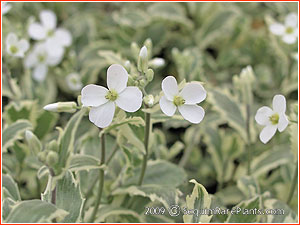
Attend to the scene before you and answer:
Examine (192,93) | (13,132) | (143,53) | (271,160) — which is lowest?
(271,160)

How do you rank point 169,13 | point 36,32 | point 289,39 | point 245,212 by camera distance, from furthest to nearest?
1. point 169,13
2. point 36,32
3. point 289,39
4. point 245,212

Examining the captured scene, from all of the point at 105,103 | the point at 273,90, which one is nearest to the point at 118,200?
the point at 105,103

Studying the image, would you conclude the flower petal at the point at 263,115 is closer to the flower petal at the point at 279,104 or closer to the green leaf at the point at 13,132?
the flower petal at the point at 279,104

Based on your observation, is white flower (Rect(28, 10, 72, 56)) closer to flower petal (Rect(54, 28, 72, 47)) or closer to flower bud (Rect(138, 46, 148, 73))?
flower petal (Rect(54, 28, 72, 47))

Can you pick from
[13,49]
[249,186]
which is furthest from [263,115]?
[13,49]

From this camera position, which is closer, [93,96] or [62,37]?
[93,96]

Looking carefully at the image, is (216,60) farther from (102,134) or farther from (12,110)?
(102,134)

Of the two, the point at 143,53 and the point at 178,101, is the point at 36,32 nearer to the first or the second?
the point at 143,53
